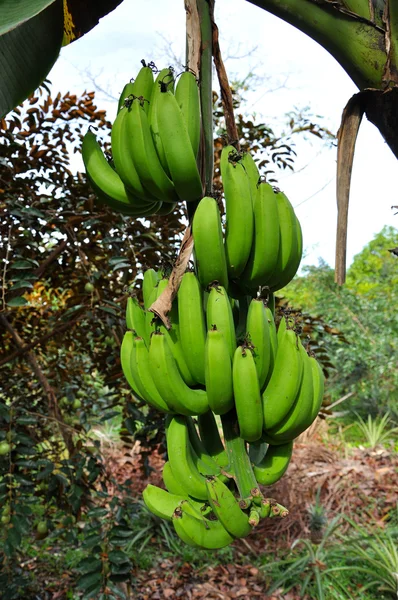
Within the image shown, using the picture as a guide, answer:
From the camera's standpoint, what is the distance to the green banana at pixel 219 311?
0.78 m

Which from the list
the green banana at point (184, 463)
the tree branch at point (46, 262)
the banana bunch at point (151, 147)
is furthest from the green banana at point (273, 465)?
the tree branch at point (46, 262)

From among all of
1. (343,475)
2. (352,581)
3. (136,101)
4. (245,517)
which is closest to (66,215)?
(136,101)

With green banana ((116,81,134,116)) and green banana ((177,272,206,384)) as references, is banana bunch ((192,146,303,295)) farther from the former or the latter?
green banana ((116,81,134,116))

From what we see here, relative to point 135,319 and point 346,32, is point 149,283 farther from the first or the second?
point 346,32

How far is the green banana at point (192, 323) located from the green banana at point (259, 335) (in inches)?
3.2

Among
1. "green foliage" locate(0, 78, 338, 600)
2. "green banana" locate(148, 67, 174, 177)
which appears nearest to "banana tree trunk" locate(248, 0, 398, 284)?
"green banana" locate(148, 67, 174, 177)

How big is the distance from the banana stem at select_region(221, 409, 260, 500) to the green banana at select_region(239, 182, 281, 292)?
241 mm

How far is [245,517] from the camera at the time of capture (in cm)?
76

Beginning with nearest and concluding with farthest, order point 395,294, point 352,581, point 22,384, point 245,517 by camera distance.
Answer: point 245,517, point 22,384, point 352,581, point 395,294

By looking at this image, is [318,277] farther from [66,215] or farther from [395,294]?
[66,215]

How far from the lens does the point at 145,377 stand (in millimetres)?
894

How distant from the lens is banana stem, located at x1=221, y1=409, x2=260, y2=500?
0.78m

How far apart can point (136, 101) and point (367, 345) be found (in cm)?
559

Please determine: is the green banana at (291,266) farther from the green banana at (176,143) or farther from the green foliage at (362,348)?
the green foliage at (362,348)
